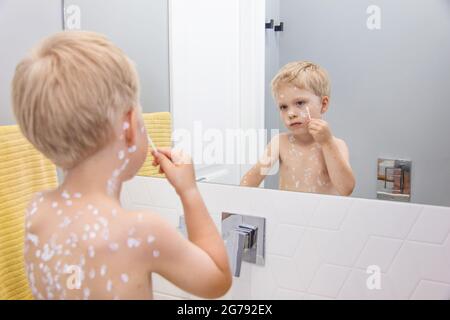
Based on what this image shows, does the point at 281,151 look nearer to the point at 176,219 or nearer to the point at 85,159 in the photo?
the point at 176,219

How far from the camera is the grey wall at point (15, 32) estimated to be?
129 centimetres

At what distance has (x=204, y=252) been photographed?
0.85 m

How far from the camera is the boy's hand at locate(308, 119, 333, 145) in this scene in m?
1.07

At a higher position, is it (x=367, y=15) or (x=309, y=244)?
(x=367, y=15)

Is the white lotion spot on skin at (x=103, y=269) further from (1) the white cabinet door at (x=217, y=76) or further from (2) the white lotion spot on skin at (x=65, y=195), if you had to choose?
(1) the white cabinet door at (x=217, y=76)

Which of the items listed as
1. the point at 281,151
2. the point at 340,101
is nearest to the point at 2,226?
the point at 281,151

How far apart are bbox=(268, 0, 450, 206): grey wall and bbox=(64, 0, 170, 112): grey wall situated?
35 cm

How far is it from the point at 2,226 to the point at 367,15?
0.97 meters

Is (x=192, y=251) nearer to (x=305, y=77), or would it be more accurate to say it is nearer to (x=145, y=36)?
(x=305, y=77)

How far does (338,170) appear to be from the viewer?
3.55 ft

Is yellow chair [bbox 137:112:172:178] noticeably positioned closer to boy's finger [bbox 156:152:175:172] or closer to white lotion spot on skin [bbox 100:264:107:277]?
boy's finger [bbox 156:152:175:172]

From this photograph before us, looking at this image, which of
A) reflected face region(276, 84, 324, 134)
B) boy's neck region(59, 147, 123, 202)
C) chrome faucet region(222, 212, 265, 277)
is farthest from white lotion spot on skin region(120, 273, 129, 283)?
reflected face region(276, 84, 324, 134)

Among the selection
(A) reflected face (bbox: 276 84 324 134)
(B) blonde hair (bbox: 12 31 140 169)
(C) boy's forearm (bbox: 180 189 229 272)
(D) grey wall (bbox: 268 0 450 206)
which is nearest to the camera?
(B) blonde hair (bbox: 12 31 140 169)

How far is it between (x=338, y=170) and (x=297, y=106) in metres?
0.17
